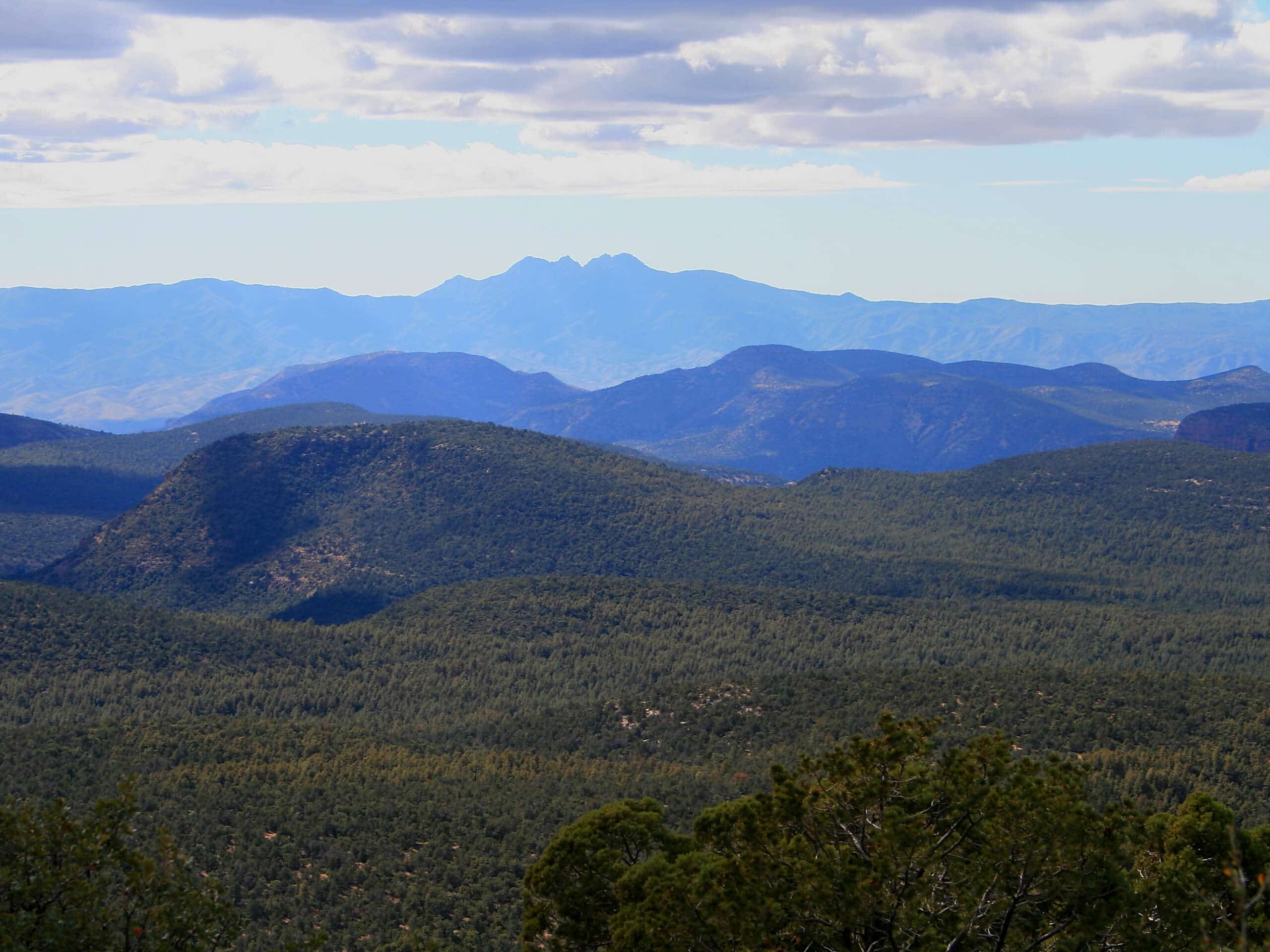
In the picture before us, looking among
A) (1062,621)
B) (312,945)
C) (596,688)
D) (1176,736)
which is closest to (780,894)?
(312,945)

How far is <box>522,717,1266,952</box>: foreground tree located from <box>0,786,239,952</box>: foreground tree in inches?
421

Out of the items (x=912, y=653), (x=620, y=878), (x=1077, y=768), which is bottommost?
(x=912, y=653)

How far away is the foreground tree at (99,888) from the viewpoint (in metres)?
28.9

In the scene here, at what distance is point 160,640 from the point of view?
441 feet

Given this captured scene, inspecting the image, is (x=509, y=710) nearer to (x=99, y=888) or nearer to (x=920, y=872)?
(x=920, y=872)

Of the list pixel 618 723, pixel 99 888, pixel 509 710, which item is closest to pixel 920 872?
pixel 99 888

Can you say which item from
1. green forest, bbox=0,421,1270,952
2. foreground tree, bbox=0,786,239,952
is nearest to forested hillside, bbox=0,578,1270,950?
green forest, bbox=0,421,1270,952

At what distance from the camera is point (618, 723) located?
106 metres

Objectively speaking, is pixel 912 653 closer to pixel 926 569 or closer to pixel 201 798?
pixel 926 569

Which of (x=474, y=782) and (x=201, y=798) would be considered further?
(x=474, y=782)

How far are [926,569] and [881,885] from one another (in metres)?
160

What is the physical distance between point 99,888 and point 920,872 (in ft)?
61.4

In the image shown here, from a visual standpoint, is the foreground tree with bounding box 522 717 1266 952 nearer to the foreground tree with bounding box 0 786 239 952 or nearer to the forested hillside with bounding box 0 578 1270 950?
the forested hillside with bounding box 0 578 1270 950

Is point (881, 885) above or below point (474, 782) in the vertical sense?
above
